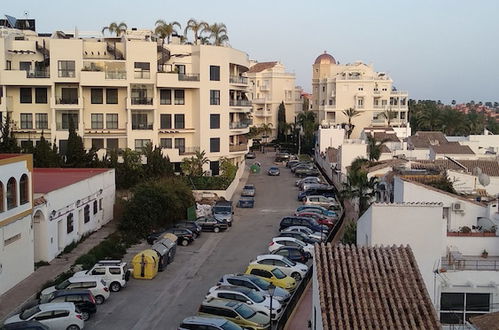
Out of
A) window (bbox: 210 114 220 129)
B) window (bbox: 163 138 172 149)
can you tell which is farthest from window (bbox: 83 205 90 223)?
window (bbox: 210 114 220 129)

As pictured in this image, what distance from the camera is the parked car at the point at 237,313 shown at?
20.5 meters

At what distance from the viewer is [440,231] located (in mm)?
18984

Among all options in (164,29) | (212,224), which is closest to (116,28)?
(164,29)

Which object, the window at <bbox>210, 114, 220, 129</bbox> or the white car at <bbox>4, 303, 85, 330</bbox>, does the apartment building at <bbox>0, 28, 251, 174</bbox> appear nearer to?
the window at <bbox>210, 114, 220, 129</bbox>

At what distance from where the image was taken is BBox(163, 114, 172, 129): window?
5534 centimetres

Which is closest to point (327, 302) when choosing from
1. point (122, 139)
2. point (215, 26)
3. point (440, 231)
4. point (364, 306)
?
point (364, 306)

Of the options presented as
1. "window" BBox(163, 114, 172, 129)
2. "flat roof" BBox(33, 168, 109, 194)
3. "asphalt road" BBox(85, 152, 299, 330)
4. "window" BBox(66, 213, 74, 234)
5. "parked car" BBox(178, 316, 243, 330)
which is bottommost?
"asphalt road" BBox(85, 152, 299, 330)

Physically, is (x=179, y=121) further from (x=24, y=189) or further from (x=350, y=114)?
(x=350, y=114)

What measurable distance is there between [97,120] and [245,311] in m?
37.3

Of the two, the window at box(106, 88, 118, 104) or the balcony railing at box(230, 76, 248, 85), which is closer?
the window at box(106, 88, 118, 104)

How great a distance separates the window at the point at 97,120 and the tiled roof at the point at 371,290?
42266 mm

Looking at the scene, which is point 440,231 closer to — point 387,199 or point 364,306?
point 364,306

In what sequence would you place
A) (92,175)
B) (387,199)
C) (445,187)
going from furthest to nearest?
(92,175)
(387,199)
(445,187)

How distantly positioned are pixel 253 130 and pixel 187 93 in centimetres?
3949
